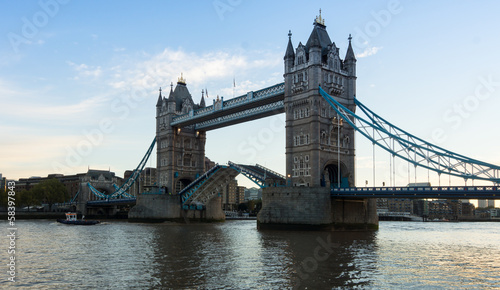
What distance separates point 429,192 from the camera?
177 feet

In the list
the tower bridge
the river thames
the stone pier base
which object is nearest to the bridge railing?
the tower bridge

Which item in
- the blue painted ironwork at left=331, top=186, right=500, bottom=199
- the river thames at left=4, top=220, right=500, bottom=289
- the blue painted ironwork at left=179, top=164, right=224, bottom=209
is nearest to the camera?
the river thames at left=4, top=220, right=500, bottom=289

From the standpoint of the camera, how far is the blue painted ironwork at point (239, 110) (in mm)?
74812

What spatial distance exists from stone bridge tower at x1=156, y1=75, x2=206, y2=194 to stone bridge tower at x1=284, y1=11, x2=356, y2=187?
1328 inches

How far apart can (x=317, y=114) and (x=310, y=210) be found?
13334 mm

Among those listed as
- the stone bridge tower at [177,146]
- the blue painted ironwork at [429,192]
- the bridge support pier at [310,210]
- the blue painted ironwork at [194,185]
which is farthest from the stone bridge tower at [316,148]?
the stone bridge tower at [177,146]

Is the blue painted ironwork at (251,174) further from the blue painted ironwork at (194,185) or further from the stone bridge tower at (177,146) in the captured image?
the stone bridge tower at (177,146)

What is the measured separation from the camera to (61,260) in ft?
110

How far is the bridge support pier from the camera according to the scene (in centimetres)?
6119

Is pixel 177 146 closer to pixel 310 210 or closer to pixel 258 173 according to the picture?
pixel 258 173

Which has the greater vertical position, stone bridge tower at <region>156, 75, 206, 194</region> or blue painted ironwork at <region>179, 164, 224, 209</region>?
stone bridge tower at <region>156, 75, 206, 194</region>

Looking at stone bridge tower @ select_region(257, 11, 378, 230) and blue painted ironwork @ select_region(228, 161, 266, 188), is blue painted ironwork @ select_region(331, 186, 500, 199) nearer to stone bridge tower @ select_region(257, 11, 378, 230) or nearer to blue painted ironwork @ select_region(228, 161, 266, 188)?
stone bridge tower @ select_region(257, 11, 378, 230)

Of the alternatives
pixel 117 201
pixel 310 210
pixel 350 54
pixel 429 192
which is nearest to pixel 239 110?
pixel 350 54

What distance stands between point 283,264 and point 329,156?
3798 cm
